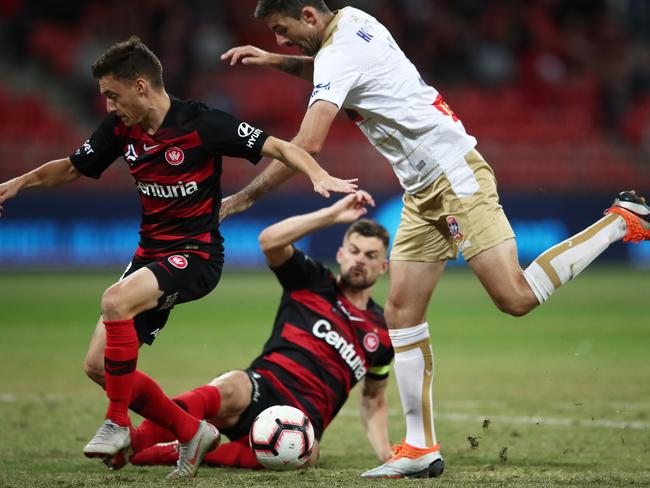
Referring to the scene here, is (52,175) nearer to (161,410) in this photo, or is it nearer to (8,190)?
(8,190)

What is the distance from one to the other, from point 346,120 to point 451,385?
14.4 metres

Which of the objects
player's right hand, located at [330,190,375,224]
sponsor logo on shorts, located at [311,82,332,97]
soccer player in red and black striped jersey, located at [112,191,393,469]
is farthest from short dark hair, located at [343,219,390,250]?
sponsor logo on shorts, located at [311,82,332,97]

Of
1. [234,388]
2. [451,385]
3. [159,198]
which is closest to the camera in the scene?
[159,198]

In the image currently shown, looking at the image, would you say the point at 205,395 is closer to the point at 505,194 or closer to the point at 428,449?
the point at 428,449

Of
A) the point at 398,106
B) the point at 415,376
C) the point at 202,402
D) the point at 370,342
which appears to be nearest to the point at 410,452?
the point at 415,376

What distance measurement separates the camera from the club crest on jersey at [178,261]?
5.09 m

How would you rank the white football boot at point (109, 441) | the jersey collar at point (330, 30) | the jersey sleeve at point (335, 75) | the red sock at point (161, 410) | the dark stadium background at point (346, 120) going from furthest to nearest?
the dark stadium background at point (346, 120) → the jersey collar at point (330, 30) → the jersey sleeve at point (335, 75) → the red sock at point (161, 410) → the white football boot at point (109, 441)

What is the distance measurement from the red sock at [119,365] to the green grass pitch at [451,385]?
0.33 meters

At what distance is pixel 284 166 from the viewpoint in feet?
17.9

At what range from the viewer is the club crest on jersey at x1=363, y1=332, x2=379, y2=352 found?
5926 mm

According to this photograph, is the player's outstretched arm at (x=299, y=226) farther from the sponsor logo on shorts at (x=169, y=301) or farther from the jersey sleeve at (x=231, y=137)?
the sponsor logo on shorts at (x=169, y=301)

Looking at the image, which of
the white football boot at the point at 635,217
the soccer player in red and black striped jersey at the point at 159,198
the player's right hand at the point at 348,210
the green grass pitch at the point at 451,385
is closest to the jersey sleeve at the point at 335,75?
the soccer player in red and black striped jersey at the point at 159,198

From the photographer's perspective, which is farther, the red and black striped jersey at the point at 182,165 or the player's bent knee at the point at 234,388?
the player's bent knee at the point at 234,388

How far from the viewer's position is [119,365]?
484 centimetres
